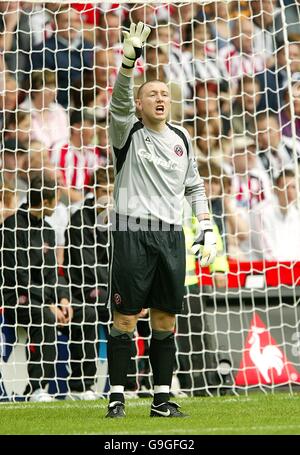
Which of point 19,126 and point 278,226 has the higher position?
point 19,126

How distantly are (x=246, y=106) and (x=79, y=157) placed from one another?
6.50 ft

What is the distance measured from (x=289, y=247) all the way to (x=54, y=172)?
2.49m

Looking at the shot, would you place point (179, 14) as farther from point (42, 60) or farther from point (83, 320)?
point (83, 320)

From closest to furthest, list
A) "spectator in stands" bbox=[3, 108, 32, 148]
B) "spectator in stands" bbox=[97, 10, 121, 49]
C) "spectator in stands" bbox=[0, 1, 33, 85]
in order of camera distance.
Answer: "spectator in stands" bbox=[3, 108, 32, 148], "spectator in stands" bbox=[0, 1, 33, 85], "spectator in stands" bbox=[97, 10, 121, 49]

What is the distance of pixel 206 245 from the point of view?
679cm

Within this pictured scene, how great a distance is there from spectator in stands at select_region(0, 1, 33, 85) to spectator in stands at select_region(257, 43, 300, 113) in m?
2.46

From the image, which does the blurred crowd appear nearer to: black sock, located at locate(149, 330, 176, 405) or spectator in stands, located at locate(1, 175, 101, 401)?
spectator in stands, located at locate(1, 175, 101, 401)

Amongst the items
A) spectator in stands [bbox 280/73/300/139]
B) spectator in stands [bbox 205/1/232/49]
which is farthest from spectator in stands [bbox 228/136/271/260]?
spectator in stands [bbox 205/1/232/49]

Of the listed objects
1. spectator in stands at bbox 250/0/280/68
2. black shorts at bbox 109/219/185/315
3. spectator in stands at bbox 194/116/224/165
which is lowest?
black shorts at bbox 109/219/185/315

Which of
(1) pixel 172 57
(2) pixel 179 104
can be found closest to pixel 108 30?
(1) pixel 172 57

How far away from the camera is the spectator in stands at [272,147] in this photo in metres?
11.0

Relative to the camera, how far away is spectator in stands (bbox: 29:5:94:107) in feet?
35.5

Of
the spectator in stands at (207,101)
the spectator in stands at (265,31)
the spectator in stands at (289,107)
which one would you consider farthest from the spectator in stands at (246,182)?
the spectator in stands at (265,31)

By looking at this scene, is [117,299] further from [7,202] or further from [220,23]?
[220,23]
